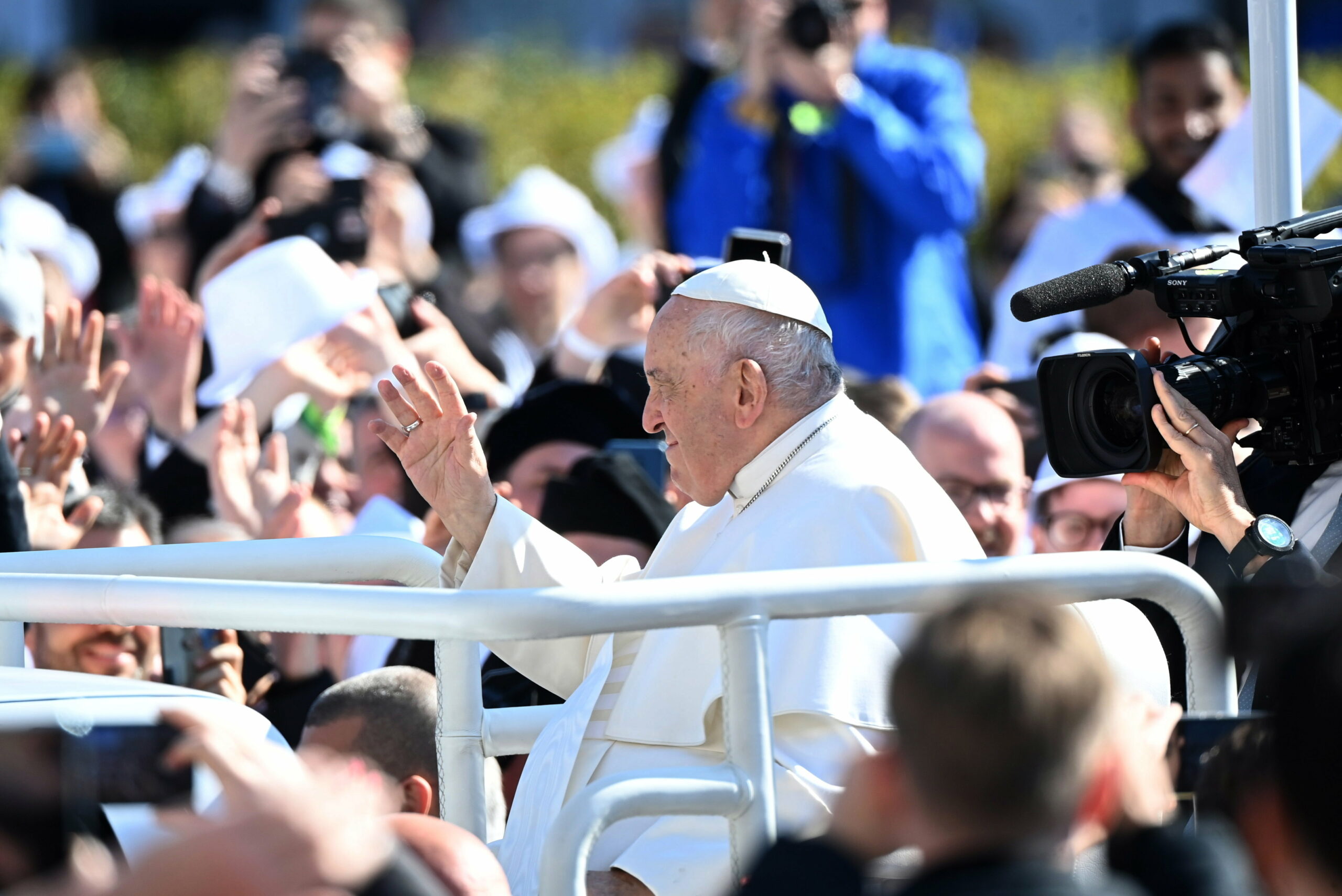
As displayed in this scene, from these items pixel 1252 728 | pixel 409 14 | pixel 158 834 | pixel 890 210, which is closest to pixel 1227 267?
pixel 1252 728

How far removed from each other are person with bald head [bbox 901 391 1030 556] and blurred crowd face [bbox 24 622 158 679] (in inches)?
79.6

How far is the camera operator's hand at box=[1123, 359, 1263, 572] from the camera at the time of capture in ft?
11.4

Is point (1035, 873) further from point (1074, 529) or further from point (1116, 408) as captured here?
point (1074, 529)

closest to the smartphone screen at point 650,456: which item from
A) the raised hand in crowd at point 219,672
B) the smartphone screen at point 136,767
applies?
the raised hand in crowd at point 219,672

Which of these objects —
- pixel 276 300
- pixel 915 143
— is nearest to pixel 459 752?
pixel 276 300

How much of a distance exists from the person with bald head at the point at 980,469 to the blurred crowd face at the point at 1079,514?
0.08 m

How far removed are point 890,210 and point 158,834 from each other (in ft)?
16.0

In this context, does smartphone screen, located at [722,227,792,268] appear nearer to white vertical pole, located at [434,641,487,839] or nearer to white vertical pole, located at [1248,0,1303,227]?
white vertical pole, located at [1248,0,1303,227]

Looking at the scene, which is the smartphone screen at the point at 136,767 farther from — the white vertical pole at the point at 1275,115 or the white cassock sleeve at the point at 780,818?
the white vertical pole at the point at 1275,115

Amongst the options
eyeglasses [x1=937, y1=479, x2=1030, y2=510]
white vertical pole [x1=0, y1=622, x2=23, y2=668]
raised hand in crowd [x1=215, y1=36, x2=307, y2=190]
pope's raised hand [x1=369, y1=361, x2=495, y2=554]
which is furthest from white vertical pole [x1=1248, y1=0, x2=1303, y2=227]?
raised hand in crowd [x1=215, y1=36, x2=307, y2=190]

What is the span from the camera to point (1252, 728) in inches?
89.4

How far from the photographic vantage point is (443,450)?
3928 millimetres

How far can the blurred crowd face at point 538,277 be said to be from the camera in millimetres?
8484

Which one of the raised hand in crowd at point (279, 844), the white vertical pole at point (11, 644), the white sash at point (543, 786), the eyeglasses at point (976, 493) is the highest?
the raised hand in crowd at point (279, 844)
